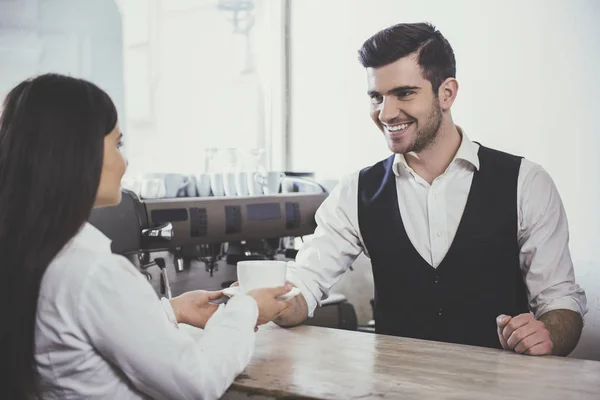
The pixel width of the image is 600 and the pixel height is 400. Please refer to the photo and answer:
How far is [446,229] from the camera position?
211cm

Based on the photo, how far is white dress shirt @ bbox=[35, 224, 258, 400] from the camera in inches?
44.3

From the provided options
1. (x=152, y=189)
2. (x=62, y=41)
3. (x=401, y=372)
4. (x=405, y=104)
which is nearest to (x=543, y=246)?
(x=405, y=104)

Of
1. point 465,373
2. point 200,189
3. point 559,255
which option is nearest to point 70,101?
point 465,373

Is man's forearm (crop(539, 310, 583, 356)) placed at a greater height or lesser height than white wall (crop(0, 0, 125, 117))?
lesser

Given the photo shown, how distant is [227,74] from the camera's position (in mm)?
3748

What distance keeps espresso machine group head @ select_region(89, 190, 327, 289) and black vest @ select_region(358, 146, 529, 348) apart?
0.81 metres

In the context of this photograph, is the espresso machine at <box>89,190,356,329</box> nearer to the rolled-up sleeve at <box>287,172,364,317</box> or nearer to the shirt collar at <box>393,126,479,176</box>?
the rolled-up sleeve at <box>287,172,364,317</box>

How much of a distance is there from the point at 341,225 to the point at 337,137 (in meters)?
1.56

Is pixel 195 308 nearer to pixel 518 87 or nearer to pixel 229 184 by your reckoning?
pixel 229 184

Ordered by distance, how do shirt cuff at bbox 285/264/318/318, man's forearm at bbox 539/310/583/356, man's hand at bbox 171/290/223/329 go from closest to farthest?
man's hand at bbox 171/290/223/329 → man's forearm at bbox 539/310/583/356 → shirt cuff at bbox 285/264/318/318

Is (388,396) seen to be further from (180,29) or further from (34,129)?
(180,29)

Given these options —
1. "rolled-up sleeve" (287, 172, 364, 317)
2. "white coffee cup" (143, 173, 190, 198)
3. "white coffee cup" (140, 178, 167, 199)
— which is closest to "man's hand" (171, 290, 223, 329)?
"rolled-up sleeve" (287, 172, 364, 317)

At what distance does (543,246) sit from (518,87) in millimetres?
1149

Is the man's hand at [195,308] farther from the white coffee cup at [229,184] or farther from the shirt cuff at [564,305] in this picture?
the white coffee cup at [229,184]
